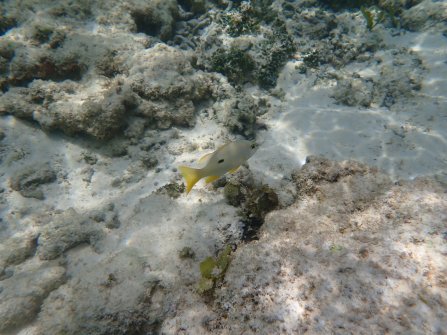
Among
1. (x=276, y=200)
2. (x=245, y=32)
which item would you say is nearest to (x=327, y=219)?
(x=276, y=200)

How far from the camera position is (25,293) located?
10.2 feet

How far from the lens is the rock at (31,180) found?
436cm

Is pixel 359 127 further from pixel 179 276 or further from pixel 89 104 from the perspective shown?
pixel 89 104

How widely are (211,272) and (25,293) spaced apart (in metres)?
2.03

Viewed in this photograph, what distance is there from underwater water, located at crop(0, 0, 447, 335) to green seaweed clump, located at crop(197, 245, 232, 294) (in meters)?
0.02

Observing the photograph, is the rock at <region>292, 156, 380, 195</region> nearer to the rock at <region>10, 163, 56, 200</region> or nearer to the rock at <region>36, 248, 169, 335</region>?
the rock at <region>36, 248, 169, 335</region>

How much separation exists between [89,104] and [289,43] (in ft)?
14.9

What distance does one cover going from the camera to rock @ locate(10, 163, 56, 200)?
436cm

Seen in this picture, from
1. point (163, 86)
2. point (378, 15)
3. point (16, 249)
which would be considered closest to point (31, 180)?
point (16, 249)

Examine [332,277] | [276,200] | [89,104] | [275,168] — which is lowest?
[275,168]

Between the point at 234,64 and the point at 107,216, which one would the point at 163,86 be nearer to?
the point at 234,64

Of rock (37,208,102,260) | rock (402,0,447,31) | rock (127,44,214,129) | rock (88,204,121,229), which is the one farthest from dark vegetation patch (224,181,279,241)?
rock (402,0,447,31)

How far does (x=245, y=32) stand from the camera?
22.8ft

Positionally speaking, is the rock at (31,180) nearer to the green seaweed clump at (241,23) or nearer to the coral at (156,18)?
the coral at (156,18)
